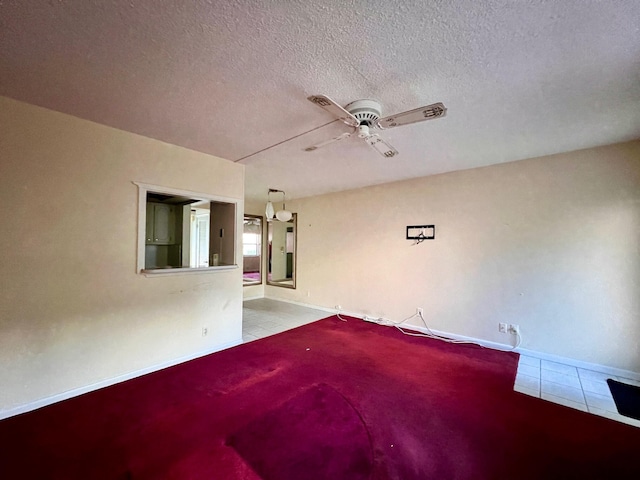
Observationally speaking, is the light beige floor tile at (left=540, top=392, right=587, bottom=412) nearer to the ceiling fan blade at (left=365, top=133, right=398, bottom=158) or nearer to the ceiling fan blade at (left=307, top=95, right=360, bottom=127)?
the ceiling fan blade at (left=365, top=133, right=398, bottom=158)

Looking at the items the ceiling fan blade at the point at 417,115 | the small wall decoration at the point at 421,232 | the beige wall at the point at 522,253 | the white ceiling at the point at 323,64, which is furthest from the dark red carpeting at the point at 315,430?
the white ceiling at the point at 323,64

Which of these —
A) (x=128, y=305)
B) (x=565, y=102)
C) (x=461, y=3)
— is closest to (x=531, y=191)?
(x=565, y=102)

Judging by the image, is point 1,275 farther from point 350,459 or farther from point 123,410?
point 350,459

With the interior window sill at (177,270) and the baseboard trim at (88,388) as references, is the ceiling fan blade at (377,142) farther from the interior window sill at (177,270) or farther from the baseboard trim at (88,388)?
the baseboard trim at (88,388)

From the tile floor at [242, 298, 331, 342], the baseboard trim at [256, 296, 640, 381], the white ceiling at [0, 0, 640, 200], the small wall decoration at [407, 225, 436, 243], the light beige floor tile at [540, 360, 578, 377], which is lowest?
the tile floor at [242, 298, 331, 342]

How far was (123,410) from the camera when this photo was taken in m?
2.17

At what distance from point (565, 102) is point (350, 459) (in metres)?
3.03

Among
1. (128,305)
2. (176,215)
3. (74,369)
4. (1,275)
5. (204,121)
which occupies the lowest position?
(74,369)

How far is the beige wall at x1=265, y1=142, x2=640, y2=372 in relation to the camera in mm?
2852

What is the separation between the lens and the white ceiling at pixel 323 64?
50.3 inches

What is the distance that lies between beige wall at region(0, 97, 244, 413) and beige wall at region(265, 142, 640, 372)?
10.6ft

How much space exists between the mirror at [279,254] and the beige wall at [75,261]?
4.05 metres

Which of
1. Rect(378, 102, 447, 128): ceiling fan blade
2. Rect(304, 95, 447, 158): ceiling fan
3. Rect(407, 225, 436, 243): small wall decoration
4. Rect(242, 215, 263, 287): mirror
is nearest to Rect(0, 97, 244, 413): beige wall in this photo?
Rect(304, 95, 447, 158): ceiling fan

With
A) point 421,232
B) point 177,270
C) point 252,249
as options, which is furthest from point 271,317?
Answer: point 252,249
